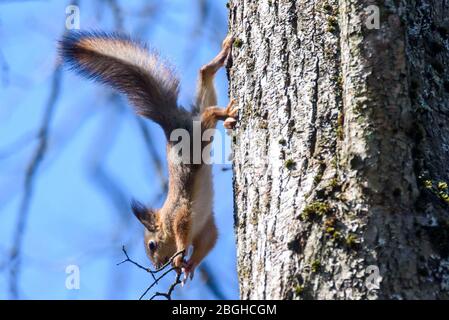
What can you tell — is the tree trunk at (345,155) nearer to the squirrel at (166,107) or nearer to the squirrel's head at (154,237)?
the squirrel at (166,107)

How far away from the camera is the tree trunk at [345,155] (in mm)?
1673

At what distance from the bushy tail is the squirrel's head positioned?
55 cm

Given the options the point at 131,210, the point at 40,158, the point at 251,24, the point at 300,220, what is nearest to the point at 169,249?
the point at 131,210

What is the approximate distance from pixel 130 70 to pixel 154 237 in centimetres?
96

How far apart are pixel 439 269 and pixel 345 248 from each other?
23cm

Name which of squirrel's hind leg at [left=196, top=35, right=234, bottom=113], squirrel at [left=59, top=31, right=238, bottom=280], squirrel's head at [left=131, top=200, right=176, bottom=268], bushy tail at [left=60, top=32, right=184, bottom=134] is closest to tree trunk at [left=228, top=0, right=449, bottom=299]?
squirrel's hind leg at [left=196, top=35, right=234, bottom=113]

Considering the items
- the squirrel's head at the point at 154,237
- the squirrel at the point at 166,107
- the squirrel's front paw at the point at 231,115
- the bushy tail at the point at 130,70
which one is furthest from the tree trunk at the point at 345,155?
the squirrel's head at the point at 154,237

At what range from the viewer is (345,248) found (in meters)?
1.68

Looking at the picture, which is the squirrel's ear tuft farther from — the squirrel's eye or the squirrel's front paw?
the squirrel's front paw

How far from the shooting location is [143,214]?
3.89 m

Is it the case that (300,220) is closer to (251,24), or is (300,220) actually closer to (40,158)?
(251,24)

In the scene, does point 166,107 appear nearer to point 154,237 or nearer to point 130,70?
point 130,70

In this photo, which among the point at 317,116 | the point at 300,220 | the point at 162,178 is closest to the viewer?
the point at 300,220

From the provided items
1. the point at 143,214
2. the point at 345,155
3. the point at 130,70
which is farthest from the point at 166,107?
the point at 345,155
